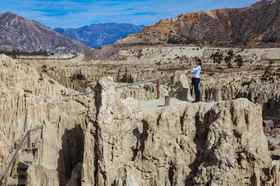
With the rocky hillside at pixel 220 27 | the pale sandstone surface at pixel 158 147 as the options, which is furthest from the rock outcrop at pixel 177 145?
the rocky hillside at pixel 220 27

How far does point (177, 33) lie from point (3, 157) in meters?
136

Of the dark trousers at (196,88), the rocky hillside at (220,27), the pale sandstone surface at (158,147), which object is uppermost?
the rocky hillside at (220,27)

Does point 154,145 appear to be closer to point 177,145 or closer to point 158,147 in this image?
point 158,147

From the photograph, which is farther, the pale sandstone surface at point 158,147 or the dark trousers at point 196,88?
the dark trousers at point 196,88

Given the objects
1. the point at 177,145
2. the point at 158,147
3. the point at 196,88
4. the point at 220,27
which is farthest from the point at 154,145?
the point at 220,27

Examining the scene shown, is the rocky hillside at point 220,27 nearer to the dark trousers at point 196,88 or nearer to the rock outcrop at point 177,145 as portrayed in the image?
the dark trousers at point 196,88

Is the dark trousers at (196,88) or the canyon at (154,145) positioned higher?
the dark trousers at (196,88)

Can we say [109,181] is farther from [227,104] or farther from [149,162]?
[227,104]

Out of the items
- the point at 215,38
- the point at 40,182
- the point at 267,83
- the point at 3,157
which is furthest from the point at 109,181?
the point at 215,38

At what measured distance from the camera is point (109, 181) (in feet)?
36.1

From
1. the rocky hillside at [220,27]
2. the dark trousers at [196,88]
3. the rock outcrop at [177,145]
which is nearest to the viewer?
the rock outcrop at [177,145]

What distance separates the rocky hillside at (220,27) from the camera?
458 ft

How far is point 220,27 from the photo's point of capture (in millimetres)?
156250

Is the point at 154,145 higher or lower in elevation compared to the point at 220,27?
lower
